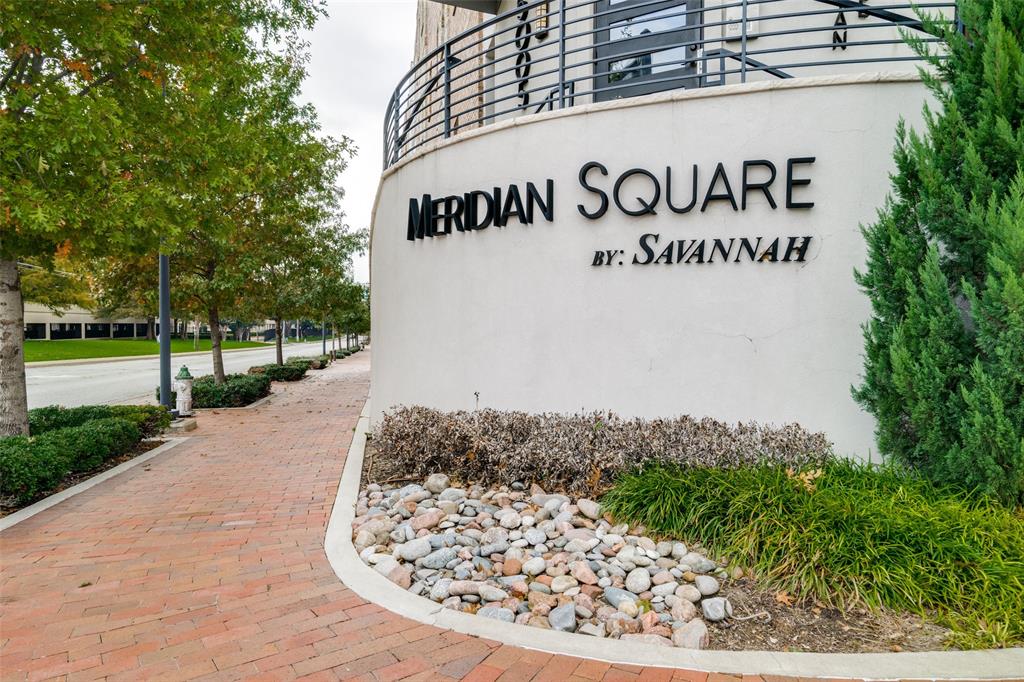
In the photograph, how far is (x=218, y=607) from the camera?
3682mm

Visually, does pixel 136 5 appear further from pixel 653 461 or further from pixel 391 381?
pixel 653 461

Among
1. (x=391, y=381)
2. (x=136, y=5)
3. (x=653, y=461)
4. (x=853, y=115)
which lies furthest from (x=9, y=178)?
(x=853, y=115)

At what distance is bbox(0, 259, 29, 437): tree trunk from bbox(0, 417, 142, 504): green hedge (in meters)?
0.52

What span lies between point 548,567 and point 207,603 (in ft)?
7.36

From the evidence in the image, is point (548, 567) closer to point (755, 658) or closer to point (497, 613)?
point (497, 613)

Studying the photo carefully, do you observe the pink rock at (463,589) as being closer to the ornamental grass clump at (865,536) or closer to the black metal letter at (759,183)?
the ornamental grass clump at (865,536)

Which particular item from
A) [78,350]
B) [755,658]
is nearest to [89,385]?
[755,658]

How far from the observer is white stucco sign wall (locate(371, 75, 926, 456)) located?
536 cm

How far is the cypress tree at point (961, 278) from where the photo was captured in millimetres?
3916

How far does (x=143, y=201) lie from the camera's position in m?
6.48

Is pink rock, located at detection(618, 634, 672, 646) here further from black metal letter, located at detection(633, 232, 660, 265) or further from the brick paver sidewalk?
black metal letter, located at detection(633, 232, 660, 265)

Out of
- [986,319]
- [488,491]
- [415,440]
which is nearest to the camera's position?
[986,319]

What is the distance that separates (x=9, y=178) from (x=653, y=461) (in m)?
6.89

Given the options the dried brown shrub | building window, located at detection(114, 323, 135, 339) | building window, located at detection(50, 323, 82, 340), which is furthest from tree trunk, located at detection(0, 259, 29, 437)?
building window, located at detection(114, 323, 135, 339)
